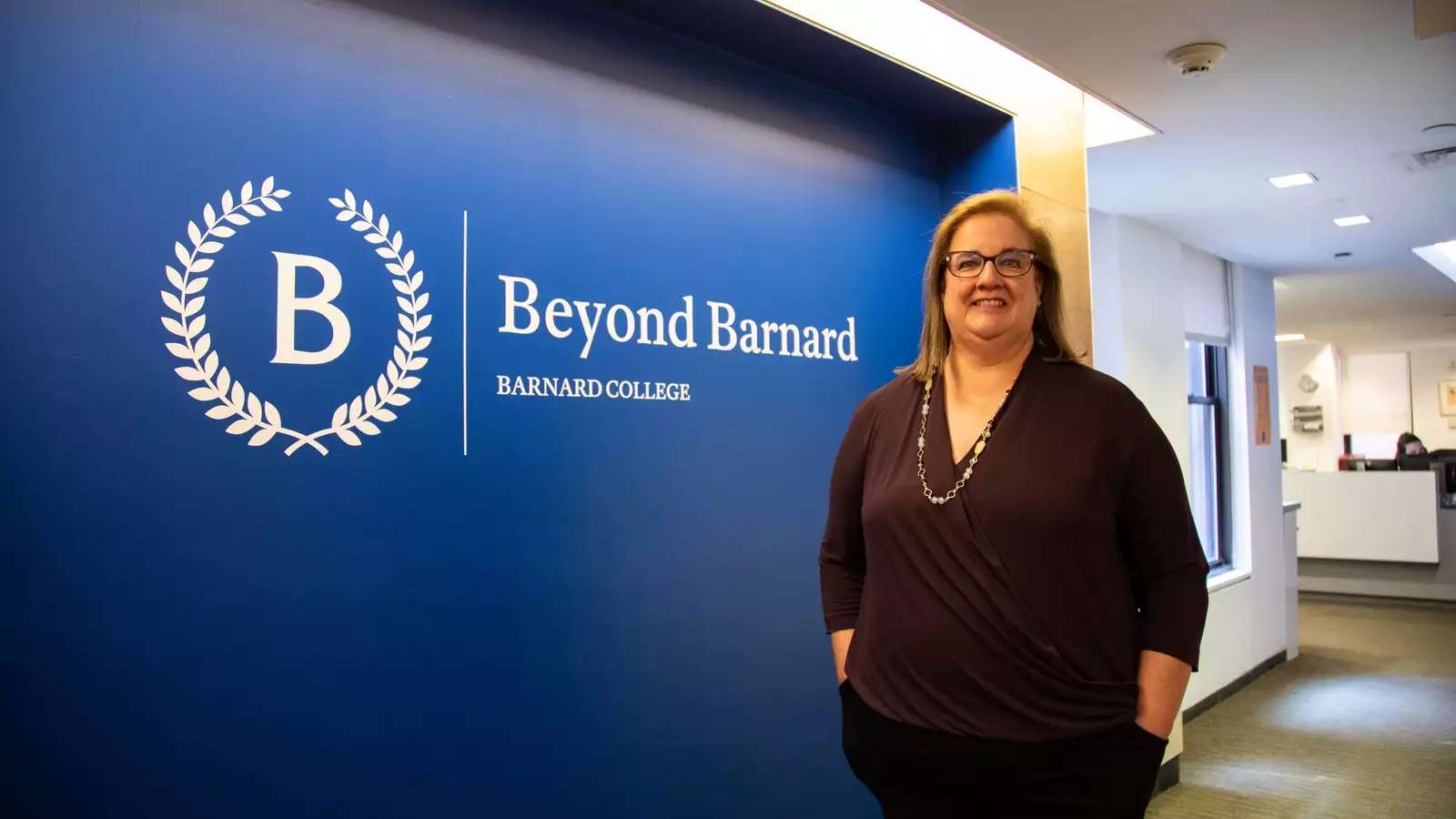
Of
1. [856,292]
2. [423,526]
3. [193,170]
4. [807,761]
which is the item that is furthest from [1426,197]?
[193,170]

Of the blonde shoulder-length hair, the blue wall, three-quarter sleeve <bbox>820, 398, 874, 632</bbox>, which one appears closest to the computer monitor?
the blue wall

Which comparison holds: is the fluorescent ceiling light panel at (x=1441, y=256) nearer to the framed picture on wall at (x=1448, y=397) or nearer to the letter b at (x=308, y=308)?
the letter b at (x=308, y=308)

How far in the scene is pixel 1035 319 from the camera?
164 centimetres

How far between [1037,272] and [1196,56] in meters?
1.80

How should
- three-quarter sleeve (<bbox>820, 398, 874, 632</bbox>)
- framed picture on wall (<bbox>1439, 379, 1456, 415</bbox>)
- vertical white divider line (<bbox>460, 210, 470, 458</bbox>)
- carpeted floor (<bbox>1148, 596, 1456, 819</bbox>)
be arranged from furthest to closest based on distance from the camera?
1. framed picture on wall (<bbox>1439, 379, 1456, 415</bbox>)
2. carpeted floor (<bbox>1148, 596, 1456, 819</bbox>)
3. vertical white divider line (<bbox>460, 210, 470, 458</bbox>)
4. three-quarter sleeve (<bbox>820, 398, 874, 632</bbox>)

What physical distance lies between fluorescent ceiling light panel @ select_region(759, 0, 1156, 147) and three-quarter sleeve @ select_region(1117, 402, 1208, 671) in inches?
62.1

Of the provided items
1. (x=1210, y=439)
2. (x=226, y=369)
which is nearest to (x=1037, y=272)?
(x=226, y=369)

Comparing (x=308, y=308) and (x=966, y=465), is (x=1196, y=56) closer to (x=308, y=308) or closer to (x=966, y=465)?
(x=966, y=465)

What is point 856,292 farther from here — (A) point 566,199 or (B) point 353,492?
(B) point 353,492

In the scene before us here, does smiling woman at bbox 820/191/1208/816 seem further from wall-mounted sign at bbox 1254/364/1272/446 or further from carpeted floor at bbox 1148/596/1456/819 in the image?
wall-mounted sign at bbox 1254/364/1272/446

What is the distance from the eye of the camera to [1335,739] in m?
4.93

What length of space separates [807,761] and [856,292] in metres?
1.45

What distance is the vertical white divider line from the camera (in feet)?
6.89

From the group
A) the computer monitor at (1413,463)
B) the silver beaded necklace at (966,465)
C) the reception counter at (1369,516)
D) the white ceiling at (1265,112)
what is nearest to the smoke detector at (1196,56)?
the white ceiling at (1265,112)
